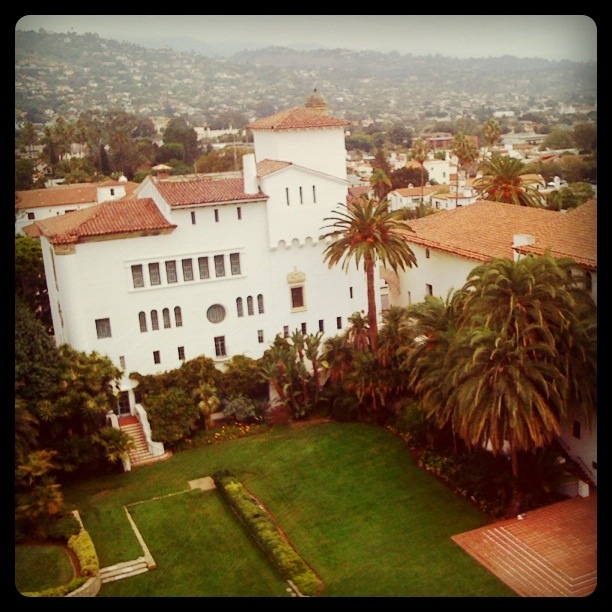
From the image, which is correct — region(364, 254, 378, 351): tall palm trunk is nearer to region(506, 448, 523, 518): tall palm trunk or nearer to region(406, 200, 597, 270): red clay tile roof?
region(406, 200, 597, 270): red clay tile roof

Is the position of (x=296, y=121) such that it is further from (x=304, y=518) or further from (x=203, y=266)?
(x=304, y=518)

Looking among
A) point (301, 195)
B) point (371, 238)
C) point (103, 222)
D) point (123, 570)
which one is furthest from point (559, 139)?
point (123, 570)

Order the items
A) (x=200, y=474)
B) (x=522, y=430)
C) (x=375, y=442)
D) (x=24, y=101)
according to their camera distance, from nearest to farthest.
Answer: (x=24, y=101)
(x=522, y=430)
(x=200, y=474)
(x=375, y=442)

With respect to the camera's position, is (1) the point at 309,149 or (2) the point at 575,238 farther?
(1) the point at 309,149

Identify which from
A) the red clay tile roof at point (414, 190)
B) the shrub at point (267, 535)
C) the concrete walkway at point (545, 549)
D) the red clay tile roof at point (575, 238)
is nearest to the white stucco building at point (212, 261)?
the red clay tile roof at point (414, 190)
